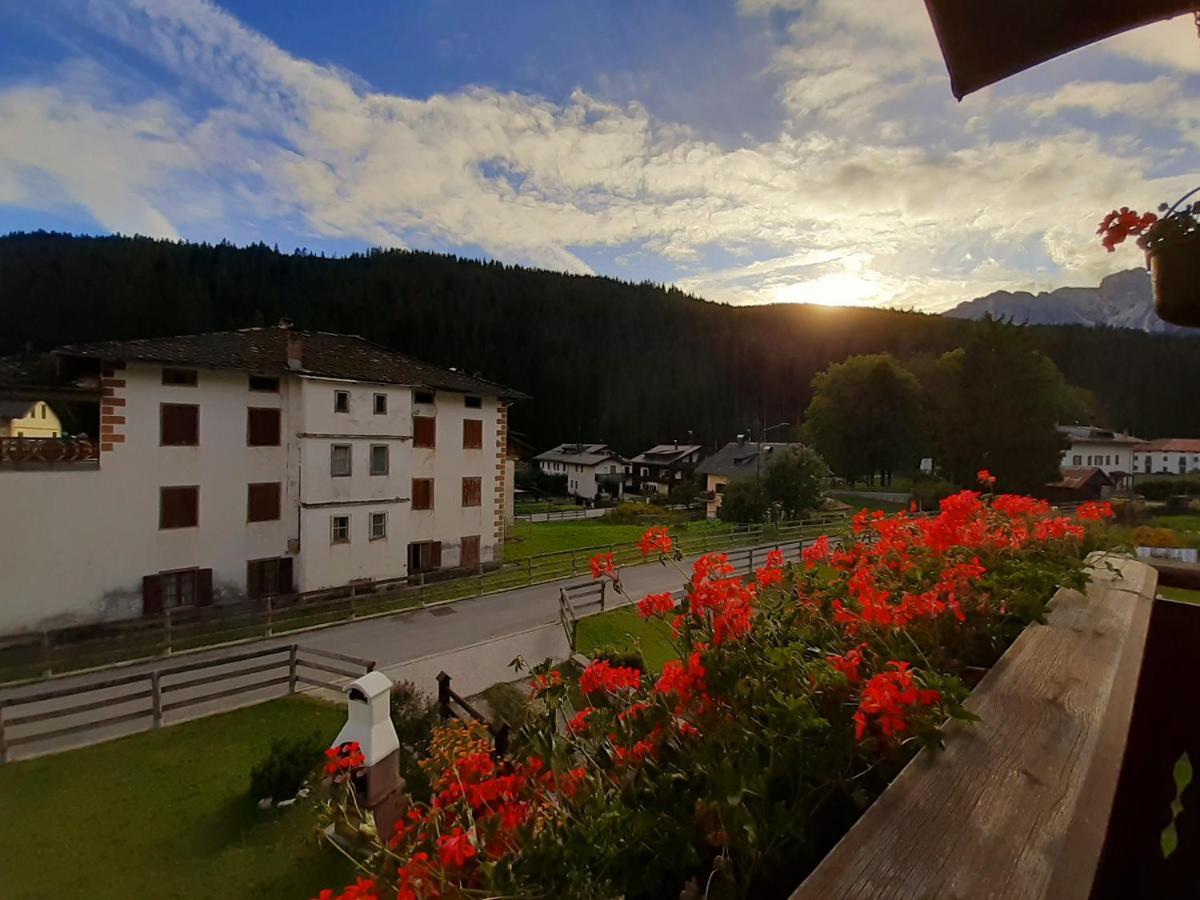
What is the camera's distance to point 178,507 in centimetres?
1438

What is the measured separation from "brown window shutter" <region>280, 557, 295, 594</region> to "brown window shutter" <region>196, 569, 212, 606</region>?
1651mm

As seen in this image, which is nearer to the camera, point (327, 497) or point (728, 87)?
point (728, 87)

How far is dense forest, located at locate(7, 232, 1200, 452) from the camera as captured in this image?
58.9 metres

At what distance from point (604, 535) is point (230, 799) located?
21033 mm

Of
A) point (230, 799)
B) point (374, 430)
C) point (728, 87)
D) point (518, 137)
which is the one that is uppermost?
point (518, 137)

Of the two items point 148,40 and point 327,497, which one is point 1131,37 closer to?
point 148,40

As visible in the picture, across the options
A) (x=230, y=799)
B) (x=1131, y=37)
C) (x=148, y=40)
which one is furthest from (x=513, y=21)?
(x=230, y=799)

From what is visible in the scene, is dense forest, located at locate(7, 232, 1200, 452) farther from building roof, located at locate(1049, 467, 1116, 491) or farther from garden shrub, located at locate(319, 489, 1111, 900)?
garden shrub, located at locate(319, 489, 1111, 900)

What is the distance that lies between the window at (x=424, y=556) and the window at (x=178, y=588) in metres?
5.65

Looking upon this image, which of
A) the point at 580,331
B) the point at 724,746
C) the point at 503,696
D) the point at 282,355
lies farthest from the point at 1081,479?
the point at 580,331

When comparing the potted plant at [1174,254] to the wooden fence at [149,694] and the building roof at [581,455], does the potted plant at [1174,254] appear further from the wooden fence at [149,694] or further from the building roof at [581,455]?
the building roof at [581,455]

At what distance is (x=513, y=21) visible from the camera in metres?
5.78

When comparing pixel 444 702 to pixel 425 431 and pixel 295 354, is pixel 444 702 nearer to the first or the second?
pixel 295 354

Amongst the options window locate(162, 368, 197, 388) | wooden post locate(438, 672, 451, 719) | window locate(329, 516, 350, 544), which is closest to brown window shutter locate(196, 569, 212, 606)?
window locate(329, 516, 350, 544)
